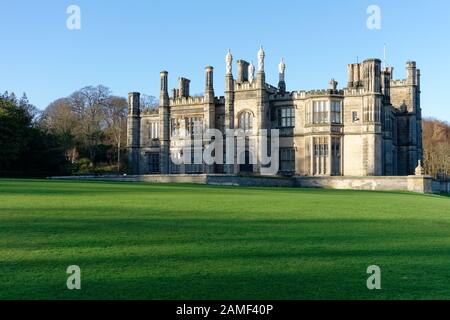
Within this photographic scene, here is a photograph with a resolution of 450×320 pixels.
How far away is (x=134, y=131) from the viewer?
4988 cm

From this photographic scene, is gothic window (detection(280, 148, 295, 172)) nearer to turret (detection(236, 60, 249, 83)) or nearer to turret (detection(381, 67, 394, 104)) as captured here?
turret (detection(236, 60, 249, 83))

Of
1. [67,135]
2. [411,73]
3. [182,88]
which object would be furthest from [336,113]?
[67,135]

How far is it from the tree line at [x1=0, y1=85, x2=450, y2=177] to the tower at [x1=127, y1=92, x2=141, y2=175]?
5.76m

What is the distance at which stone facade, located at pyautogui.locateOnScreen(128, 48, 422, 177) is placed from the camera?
133 ft

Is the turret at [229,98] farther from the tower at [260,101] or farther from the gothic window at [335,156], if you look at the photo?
the gothic window at [335,156]

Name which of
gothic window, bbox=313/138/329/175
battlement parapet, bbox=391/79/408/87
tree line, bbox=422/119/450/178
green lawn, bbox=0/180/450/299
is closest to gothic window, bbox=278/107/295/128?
gothic window, bbox=313/138/329/175

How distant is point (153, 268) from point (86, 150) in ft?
177

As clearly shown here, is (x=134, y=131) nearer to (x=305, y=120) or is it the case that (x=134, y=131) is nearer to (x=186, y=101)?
(x=186, y=101)

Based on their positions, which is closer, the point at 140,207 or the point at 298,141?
the point at 140,207
